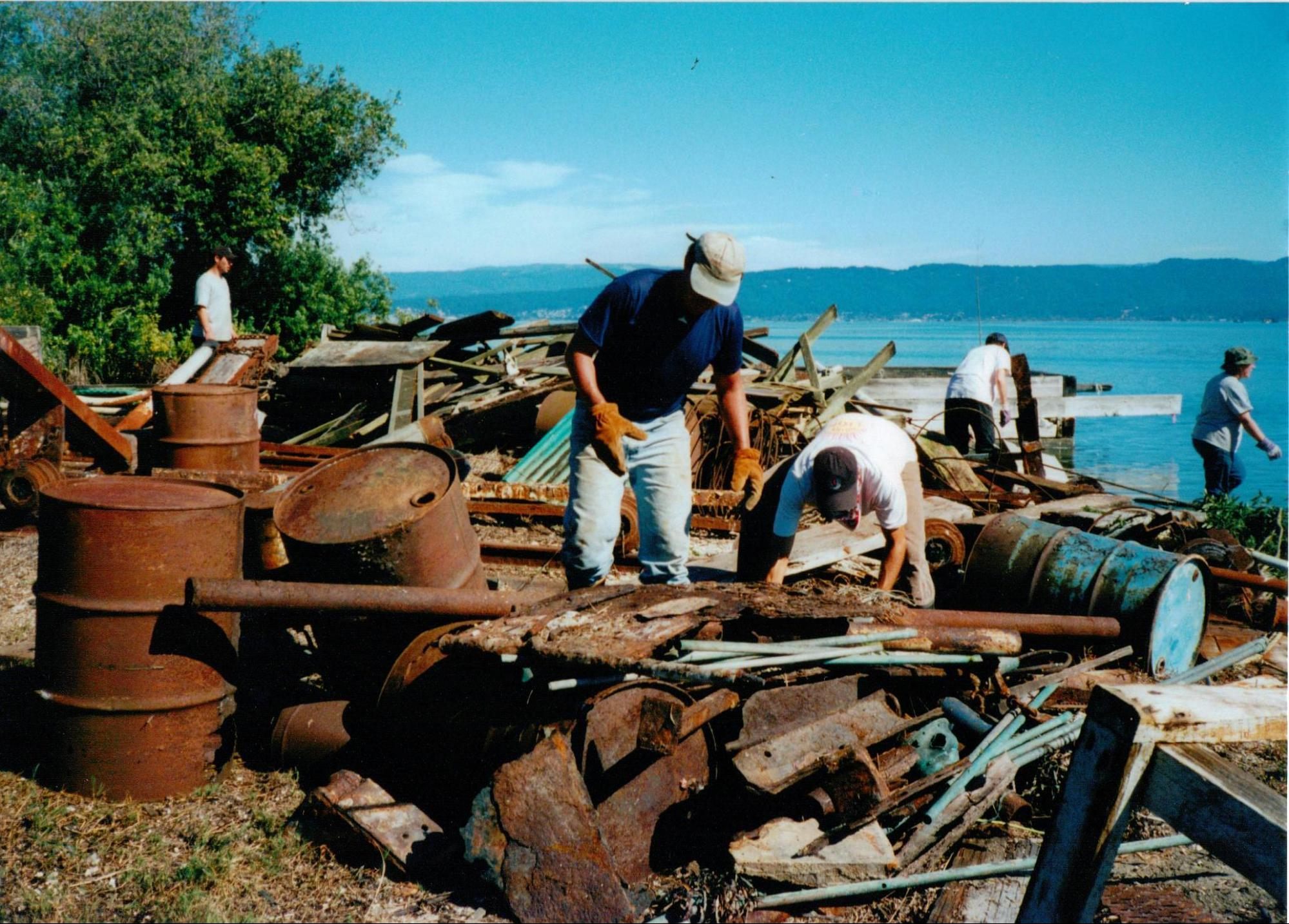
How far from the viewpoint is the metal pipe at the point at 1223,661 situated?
5188 mm

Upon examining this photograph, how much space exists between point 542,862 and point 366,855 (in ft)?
2.56

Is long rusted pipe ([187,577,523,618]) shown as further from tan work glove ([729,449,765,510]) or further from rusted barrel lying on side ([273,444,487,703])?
tan work glove ([729,449,765,510])

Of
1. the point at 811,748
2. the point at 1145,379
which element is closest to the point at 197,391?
the point at 811,748

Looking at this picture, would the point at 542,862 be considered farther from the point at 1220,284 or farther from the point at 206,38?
the point at 1220,284

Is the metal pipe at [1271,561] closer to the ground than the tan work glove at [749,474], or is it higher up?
closer to the ground

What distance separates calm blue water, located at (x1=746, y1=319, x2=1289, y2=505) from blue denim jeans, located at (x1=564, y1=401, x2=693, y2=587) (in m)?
9.86

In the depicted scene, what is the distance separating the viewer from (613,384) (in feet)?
15.9

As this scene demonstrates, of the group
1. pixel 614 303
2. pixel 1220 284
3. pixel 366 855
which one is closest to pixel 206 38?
pixel 614 303

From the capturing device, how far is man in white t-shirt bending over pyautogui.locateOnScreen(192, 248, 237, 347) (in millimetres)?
10117

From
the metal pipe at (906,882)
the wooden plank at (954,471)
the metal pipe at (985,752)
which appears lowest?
the metal pipe at (906,882)

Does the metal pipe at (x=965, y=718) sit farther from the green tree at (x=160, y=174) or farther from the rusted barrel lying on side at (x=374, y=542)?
the green tree at (x=160, y=174)

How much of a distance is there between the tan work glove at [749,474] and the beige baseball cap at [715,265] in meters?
0.97

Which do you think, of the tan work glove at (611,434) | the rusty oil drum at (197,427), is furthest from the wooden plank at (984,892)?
the rusty oil drum at (197,427)

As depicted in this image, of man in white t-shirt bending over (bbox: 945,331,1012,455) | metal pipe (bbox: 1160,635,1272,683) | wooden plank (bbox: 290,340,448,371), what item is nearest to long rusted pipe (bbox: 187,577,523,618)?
metal pipe (bbox: 1160,635,1272,683)
